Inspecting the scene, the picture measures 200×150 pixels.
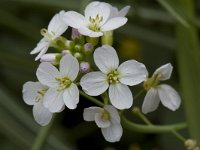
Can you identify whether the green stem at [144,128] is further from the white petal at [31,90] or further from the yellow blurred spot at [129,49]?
the yellow blurred spot at [129,49]

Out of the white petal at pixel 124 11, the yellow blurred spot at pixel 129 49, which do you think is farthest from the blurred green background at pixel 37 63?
the white petal at pixel 124 11

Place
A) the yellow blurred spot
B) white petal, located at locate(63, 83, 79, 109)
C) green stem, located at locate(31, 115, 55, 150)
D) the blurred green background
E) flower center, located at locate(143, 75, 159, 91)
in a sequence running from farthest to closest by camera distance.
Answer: the yellow blurred spot < the blurred green background < green stem, located at locate(31, 115, 55, 150) < flower center, located at locate(143, 75, 159, 91) < white petal, located at locate(63, 83, 79, 109)

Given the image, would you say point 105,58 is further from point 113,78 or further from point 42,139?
point 42,139

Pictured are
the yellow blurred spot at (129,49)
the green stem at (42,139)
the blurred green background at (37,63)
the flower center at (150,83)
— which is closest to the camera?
the flower center at (150,83)

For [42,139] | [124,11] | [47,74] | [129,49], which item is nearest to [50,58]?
[47,74]

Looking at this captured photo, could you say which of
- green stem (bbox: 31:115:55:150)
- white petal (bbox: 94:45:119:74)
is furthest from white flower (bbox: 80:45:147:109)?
green stem (bbox: 31:115:55:150)

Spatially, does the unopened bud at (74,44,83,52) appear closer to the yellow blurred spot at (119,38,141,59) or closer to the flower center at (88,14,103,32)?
the flower center at (88,14,103,32)
